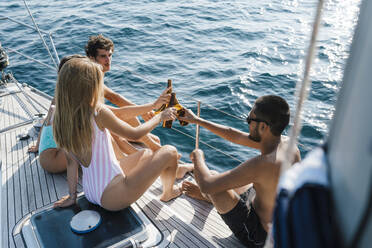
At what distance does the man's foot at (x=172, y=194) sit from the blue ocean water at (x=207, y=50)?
2.28ft

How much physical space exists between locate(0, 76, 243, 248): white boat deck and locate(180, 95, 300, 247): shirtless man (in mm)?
218

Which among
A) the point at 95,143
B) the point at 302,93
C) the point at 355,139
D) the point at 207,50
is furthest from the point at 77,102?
the point at 207,50

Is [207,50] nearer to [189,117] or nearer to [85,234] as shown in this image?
[189,117]

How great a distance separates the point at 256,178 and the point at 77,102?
1.12 m

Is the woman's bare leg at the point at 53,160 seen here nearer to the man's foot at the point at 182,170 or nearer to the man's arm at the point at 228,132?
the man's foot at the point at 182,170

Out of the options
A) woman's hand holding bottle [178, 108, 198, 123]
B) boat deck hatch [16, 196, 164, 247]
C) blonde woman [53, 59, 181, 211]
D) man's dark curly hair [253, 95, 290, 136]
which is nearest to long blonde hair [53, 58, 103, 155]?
blonde woman [53, 59, 181, 211]

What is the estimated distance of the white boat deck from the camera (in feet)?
7.29

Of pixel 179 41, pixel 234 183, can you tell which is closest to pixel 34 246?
pixel 234 183

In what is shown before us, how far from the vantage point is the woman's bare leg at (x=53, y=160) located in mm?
2768

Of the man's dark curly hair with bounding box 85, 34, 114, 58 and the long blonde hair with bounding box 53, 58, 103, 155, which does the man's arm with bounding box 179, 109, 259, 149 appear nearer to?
the long blonde hair with bounding box 53, 58, 103, 155

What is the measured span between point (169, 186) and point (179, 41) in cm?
608

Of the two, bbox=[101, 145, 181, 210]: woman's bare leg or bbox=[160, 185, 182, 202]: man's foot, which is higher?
bbox=[101, 145, 181, 210]: woman's bare leg

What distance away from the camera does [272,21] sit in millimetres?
9258

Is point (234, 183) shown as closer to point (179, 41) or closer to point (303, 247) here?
point (303, 247)
